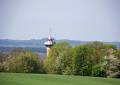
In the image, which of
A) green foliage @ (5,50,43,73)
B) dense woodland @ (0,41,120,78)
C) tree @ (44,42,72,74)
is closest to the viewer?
dense woodland @ (0,41,120,78)

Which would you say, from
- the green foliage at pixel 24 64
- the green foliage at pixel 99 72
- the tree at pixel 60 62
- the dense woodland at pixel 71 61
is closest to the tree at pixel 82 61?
the dense woodland at pixel 71 61

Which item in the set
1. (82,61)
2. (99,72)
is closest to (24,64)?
(82,61)

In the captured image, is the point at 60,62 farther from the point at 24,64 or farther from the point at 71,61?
the point at 24,64

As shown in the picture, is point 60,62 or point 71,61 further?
point 60,62

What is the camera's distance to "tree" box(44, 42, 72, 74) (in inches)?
652

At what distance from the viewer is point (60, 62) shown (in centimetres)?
1698

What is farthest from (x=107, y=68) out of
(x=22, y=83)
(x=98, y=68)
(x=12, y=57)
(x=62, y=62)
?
(x=22, y=83)

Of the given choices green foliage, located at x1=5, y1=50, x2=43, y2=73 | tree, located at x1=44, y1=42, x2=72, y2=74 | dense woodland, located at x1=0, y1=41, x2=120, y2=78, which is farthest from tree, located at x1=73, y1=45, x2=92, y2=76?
green foliage, located at x1=5, y1=50, x2=43, y2=73

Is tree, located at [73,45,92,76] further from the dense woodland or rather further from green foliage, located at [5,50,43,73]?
green foliage, located at [5,50,43,73]

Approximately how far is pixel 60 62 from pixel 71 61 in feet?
1.85

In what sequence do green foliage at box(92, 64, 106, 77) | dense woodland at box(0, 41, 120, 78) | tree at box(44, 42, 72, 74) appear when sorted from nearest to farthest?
1. green foliage at box(92, 64, 106, 77)
2. dense woodland at box(0, 41, 120, 78)
3. tree at box(44, 42, 72, 74)

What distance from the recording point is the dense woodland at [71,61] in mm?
15830

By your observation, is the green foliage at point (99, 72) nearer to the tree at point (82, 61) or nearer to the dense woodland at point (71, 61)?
the dense woodland at point (71, 61)

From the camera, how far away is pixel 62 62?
1683 cm
